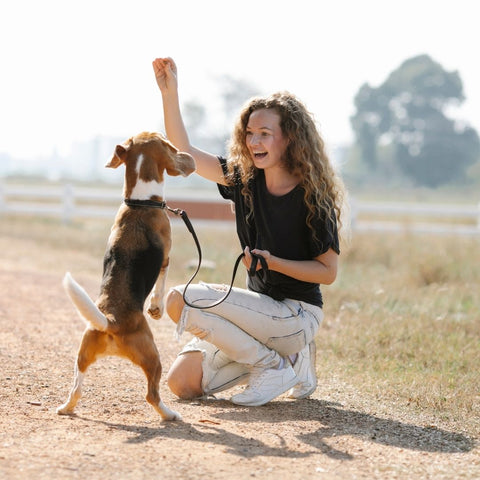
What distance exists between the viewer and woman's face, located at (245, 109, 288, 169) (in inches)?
204

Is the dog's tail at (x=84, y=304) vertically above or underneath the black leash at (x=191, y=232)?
underneath

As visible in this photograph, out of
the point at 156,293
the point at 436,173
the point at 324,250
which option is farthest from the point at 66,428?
the point at 436,173

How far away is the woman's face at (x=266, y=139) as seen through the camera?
519 centimetres

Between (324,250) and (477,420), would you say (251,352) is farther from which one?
(477,420)

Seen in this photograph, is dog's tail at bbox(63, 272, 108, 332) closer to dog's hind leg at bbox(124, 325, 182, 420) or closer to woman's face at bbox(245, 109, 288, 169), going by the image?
dog's hind leg at bbox(124, 325, 182, 420)

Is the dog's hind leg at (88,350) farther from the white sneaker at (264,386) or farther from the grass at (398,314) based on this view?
the grass at (398,314)

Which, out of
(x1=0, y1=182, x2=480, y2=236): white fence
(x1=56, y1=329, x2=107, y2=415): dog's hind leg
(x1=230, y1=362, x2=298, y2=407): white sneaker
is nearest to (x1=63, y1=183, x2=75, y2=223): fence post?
(x1=0, y1=182, x2=480, y2=236): white fence

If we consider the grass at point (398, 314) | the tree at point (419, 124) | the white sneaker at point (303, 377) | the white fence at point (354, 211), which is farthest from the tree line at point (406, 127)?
the white sneaker at point (303, 377)

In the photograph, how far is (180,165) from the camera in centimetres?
474

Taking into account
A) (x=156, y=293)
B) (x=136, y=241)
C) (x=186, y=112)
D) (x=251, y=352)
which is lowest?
(x=251, y=352)

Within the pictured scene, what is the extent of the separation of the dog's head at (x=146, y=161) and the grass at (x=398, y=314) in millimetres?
2173

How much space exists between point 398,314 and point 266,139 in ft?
12.4

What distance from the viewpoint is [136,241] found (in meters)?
4.46

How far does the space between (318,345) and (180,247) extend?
8040 millimetres
